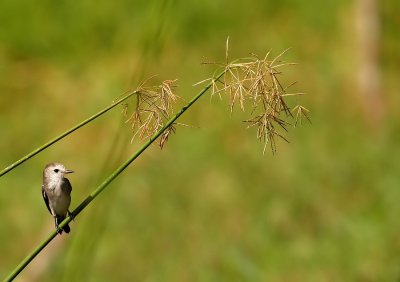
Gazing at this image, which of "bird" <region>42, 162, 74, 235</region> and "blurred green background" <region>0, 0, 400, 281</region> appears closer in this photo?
"bird" <region>42, 162, 74, 235</region>

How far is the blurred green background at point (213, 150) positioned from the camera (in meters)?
4.43

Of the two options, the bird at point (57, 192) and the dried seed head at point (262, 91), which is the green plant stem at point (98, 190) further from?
the bird at point (57, 192)

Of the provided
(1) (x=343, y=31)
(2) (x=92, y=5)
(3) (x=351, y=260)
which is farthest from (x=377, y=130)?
(2) (x=92, y=5)

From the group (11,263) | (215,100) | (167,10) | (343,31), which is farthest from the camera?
(343,31)

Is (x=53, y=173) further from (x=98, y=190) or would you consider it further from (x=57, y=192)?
(x=98, y=190)

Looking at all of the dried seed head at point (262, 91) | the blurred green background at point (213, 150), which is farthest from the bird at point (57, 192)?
the blurred green background at point (213, 150)

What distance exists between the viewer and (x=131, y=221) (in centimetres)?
455

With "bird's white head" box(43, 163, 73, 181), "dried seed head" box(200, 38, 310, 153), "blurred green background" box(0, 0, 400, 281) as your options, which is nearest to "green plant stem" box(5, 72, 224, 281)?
"dried seed head" box(200, 38, 310, 153)

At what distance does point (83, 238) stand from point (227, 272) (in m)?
3.09

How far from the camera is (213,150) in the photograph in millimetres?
4867

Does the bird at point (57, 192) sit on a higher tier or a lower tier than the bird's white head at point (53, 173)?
lower

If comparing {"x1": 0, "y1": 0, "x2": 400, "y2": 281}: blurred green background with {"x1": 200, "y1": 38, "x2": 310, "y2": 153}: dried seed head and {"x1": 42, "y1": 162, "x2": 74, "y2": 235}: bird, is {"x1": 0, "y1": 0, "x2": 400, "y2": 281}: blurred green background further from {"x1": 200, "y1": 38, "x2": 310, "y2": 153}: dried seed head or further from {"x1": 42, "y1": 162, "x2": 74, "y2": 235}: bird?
{"x1": 200, "y1": 38, "x2": 310, "y2": 153}: dried seed head

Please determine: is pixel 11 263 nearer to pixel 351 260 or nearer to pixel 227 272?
pixel 227 272

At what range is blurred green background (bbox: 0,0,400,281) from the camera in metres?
4.43
